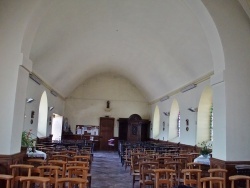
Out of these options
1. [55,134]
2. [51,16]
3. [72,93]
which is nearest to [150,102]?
[72,93]

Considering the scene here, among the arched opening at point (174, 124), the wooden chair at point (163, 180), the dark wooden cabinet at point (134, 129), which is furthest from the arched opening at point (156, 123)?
the wooden chair at point (163, 180)

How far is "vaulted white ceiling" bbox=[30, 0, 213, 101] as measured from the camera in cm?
898

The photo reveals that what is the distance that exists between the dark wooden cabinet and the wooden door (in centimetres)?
67

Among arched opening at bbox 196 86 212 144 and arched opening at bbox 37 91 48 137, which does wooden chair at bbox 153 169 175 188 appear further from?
arched opening at bbox 37 91 48 137

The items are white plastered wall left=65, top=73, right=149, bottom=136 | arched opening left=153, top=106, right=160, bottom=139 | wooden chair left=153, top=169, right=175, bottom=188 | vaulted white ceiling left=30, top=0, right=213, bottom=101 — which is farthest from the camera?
white plastered wall left=65, top=73, right=149, bottom=136

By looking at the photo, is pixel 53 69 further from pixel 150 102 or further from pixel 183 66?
pixel 150 102

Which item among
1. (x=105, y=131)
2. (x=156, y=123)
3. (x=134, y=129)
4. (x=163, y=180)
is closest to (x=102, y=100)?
(x=105, y=131)

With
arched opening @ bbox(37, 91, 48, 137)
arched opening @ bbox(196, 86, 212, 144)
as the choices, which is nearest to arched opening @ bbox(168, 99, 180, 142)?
arched opening @ bbox(196, 86, 212, 144)

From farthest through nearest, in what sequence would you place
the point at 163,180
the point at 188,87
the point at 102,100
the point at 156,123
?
the point at 102,100
the point at 156,123
the point at 188,87
the point at 163,180

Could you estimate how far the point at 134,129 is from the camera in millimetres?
20672

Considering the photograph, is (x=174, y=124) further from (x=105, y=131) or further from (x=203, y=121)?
(x=105, y=131)

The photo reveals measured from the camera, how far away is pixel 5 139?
509 cm

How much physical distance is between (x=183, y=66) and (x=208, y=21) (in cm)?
624

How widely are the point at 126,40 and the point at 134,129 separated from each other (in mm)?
9233
